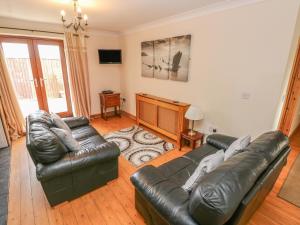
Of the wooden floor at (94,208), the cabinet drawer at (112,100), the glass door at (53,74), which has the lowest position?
the wooden floor at (94,208)

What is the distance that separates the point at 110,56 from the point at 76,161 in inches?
137

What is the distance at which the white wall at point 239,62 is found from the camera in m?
2.07

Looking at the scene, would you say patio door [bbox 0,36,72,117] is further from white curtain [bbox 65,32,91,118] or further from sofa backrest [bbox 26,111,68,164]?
sofa backrest [bbox 26,111,68,164]

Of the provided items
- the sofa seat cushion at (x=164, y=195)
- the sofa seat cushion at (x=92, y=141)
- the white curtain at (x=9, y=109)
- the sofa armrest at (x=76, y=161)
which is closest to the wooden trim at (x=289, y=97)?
the sofa seat cushion at (x=164, y=195)

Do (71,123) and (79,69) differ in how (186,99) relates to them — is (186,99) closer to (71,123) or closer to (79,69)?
(71,123)

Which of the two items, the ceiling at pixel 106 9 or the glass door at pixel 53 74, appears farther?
the glass door at pixel 53 74

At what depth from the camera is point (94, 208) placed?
6.05ft

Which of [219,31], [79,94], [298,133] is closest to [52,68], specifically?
[79,94]

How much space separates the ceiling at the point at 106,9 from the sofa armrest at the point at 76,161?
6.99 ft

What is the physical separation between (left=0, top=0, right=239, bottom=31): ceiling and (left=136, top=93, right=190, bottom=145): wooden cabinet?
1.64m

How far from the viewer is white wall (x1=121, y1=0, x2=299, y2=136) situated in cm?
207

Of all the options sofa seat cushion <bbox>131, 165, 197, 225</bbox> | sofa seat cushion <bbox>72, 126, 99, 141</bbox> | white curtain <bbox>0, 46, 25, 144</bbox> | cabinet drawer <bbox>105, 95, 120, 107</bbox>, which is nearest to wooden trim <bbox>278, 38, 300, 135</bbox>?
sofa seat cushion <bbox>131, 165, 197, 225</bbox>

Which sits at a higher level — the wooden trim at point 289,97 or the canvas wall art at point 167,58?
the canvas wall art at point 167,58

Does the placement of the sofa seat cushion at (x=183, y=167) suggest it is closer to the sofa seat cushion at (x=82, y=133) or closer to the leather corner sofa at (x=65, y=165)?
the leather corner sofa at (x=65, y=165)
